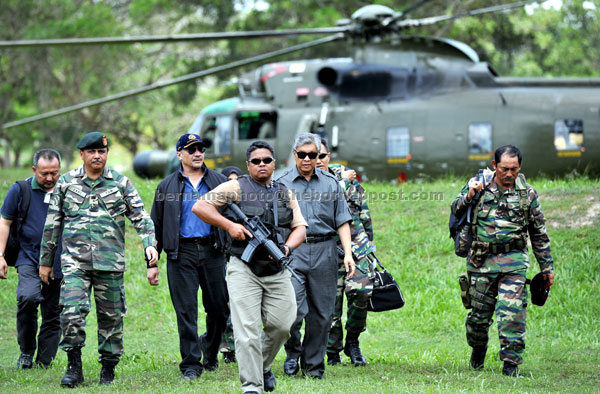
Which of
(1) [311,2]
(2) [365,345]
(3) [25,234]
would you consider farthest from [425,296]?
(1) [311,2]

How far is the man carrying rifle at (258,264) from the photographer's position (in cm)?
535

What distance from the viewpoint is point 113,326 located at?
623cm

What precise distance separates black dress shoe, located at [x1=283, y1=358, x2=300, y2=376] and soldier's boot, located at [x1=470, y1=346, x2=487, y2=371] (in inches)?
65.1

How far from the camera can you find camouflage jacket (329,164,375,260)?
7.00 metres

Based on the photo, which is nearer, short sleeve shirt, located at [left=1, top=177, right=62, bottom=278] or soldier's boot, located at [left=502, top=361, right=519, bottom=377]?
soldier's boot, located at [left=502, top=361, right=519, bottom=377]

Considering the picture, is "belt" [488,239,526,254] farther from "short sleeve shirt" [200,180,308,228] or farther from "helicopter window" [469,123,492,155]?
"helicopter window" [469,123,492,155]

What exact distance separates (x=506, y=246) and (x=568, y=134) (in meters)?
7.32

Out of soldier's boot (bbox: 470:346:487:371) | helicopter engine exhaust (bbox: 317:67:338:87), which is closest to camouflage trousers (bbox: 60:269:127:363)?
soldier's boot (bbox: 470:346:487:371)

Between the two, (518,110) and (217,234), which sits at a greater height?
(518,110)

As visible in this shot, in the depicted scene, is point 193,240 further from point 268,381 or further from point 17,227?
point 17,227

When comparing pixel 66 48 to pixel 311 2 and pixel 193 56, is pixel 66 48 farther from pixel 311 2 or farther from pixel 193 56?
pixel 311 2

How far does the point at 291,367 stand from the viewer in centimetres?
650

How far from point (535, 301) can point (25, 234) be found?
479 cm

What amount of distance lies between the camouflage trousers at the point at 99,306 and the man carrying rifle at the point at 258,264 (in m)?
1.22
